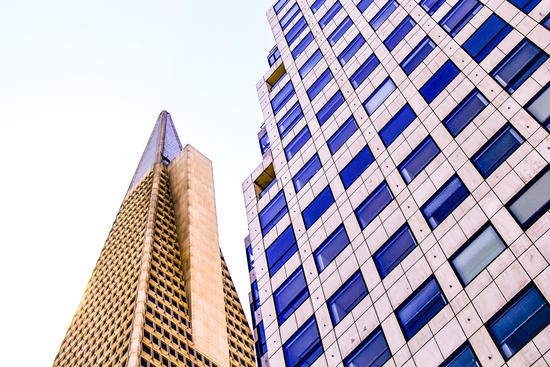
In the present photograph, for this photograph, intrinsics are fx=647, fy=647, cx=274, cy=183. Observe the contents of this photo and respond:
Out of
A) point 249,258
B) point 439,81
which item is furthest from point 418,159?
point 249,258

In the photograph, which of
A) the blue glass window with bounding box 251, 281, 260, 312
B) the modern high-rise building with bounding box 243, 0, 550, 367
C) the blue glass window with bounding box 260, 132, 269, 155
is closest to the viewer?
the modern high-rise building with bounding box 243, 0, 550, 367

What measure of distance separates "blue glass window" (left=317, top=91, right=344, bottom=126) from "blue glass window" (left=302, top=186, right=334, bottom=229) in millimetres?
5948

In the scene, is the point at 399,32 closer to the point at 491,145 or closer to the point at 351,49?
the point at 351,49

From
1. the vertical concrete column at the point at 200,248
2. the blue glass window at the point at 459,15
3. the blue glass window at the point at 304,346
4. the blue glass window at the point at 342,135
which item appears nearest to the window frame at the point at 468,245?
the blue glass window at the point at 304,346

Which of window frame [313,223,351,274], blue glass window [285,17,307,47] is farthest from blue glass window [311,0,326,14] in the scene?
window frame [313,223,351,274]

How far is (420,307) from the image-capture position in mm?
24047

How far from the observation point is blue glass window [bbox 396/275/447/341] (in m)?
23.5

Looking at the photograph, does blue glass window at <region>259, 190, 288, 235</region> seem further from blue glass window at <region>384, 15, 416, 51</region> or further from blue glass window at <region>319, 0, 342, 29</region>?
blue glass window at <region>319, 0, 342, 29</region>

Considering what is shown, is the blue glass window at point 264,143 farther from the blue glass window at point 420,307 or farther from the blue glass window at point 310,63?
the blue glass window at point 420,307

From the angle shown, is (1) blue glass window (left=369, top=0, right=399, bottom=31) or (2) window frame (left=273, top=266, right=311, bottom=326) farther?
(1) blue glass window (left=369, top=0, right=399, bottom=31)

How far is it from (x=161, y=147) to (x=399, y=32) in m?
124

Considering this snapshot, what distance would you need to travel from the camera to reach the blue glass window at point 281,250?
32.9 metres

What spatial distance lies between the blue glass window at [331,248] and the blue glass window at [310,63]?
51.6 ft

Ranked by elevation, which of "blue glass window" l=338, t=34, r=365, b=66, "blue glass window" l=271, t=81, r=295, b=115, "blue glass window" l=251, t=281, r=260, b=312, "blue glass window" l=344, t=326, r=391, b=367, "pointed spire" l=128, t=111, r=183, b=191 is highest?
"pointed spire" l=128, t=111, r=183, b=191
